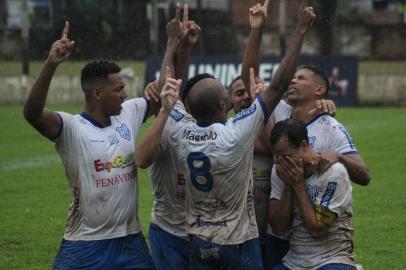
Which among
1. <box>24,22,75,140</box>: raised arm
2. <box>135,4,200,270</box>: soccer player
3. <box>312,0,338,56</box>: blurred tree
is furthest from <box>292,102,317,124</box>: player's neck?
<box>312,0,338,56</box>: blurred tree

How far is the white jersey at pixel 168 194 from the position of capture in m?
6.58

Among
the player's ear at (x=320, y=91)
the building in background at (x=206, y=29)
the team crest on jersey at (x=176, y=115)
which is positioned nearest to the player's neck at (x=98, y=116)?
the team crest on jersey at (x=176, y=115)

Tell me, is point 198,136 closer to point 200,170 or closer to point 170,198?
point 200,170

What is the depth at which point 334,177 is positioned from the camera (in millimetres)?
6133

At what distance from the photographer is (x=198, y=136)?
239 inches

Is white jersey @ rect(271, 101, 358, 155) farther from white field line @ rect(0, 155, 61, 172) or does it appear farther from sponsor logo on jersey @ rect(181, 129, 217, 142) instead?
white field line @ rect(0, 155, 61, 172)

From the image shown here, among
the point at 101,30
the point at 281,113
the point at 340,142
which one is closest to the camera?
the point at 340,142

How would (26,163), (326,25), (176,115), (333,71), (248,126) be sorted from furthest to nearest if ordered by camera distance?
(326,25) → (333,71) → (26,163) → (176,115) → (248,126)

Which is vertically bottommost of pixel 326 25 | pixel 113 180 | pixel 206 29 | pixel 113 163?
pixel 206 29

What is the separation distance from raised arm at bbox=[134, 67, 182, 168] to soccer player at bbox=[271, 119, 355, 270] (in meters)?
0.71

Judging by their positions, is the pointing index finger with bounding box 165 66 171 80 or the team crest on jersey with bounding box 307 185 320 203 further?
the pointing index finger with bounding box 165 66 171 80

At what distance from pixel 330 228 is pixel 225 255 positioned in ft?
2.36

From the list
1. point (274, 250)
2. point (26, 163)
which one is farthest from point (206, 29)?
point (274, 250)

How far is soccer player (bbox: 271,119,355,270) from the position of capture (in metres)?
6.09
